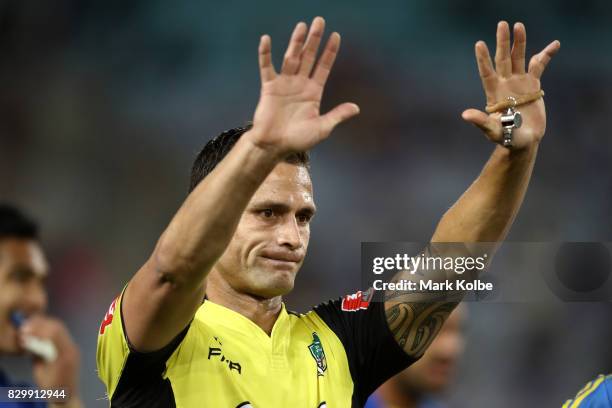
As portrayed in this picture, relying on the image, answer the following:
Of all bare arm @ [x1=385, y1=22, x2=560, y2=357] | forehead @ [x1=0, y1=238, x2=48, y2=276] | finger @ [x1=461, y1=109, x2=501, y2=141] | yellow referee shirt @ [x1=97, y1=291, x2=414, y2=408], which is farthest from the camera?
forehead @ [x1=0, y1=238, x2=48, y2=276]

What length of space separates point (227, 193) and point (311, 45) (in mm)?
506

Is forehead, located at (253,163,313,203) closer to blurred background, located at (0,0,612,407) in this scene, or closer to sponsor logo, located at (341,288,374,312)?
sponsor logo, located at (341,288,374,312)

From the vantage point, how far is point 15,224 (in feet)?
18.8

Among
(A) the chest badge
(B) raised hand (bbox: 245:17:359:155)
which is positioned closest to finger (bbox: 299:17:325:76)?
(B) raised hand (bbox: 245:17:359:155)

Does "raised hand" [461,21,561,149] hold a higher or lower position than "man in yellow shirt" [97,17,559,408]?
higher

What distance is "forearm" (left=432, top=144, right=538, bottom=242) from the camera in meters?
3.15

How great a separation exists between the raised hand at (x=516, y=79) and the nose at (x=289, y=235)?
78 cm

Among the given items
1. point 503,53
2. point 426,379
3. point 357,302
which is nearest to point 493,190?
point 503,53

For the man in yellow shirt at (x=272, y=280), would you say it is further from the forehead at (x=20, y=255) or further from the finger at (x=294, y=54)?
the forehead at (x=20, y=255)

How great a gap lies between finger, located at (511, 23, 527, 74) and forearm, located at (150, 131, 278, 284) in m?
1.17

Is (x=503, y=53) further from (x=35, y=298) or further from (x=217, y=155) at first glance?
(x=35, y=298)

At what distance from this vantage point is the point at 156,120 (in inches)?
296

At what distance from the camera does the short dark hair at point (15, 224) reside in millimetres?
5480

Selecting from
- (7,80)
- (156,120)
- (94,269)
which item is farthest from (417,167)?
(7,80)
